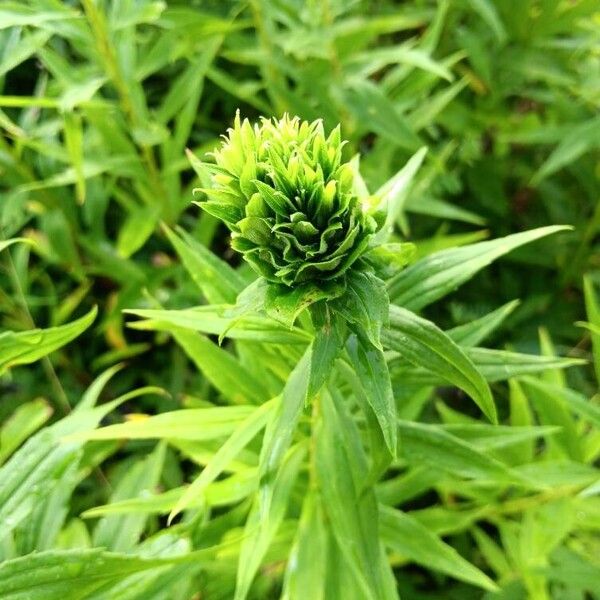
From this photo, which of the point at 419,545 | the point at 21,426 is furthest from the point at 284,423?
the point at 21,426

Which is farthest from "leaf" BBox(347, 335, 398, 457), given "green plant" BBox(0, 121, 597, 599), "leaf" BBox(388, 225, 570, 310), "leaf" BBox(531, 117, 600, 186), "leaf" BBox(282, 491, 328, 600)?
"leaf" BBox(531, 117, 600, 186)

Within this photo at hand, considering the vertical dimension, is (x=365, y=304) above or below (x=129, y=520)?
above

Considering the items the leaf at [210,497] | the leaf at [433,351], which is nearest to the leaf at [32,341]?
the leaf at [210,497]

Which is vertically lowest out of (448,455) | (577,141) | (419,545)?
(419,545)

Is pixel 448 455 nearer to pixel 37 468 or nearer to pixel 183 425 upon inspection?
pixel 183 425

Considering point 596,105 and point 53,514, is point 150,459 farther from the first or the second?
point 596,105

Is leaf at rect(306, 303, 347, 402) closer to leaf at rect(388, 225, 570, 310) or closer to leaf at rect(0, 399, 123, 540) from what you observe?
leaf at rect(388, 225, 570, 310)

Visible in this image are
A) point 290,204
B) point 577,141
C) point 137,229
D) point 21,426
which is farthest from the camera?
point 577,141
